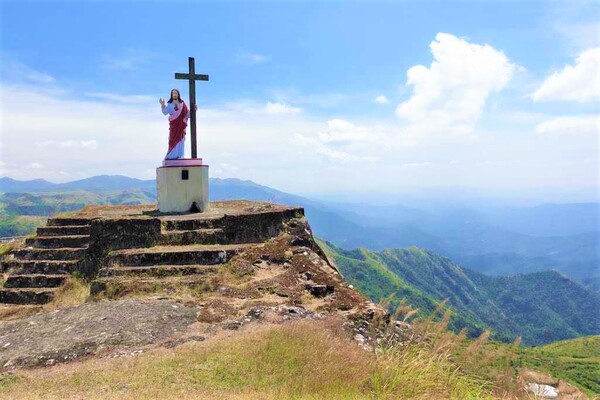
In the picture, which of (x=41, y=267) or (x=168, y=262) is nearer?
(x=168, y=262)

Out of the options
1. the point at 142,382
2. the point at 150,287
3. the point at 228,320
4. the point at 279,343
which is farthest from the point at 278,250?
the point at 142,382

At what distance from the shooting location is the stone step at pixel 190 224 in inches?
616

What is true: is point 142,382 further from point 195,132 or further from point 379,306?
point 195,132

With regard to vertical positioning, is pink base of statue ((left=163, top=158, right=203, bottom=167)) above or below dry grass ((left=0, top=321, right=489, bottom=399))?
above

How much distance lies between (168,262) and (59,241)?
18.2ft

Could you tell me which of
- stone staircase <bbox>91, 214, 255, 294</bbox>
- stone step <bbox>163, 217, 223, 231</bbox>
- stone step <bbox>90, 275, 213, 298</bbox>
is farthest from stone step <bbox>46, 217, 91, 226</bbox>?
stone step <bbox>90, 275, 213, 298</bbox>

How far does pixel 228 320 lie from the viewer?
955 centimetres

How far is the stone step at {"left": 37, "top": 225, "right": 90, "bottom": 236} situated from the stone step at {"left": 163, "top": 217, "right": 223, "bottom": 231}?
3565 millimetres

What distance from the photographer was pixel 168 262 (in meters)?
13.5

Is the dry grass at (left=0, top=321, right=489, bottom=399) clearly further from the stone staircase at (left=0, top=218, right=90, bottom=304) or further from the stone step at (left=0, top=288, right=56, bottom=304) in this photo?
the stone staircase at (left=0, top=218, right=90, bottom=304)

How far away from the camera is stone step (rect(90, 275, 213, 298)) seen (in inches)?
470

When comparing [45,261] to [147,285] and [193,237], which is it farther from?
[147,285]

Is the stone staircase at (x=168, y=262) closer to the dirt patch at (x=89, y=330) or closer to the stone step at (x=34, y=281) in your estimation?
the dirt patch at (x=89, y=330)

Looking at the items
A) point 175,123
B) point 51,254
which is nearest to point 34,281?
point 51,254
